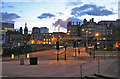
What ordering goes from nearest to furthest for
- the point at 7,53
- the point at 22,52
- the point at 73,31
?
1. the point at 7,53
2. the point at 22,52
3. the point at 73,31

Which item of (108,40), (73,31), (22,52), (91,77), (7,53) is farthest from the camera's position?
(73,31)

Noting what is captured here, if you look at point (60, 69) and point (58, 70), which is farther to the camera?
point (60, 69)

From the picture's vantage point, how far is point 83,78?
1186 centimetres

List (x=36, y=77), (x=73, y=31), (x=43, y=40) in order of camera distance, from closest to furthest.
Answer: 1. (x=36, y=77)
2. (x=73, y=31)
3. (x=43, y=40)

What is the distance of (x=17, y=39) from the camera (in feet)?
533

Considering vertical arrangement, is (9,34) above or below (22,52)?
above

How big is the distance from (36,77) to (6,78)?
8.44ft

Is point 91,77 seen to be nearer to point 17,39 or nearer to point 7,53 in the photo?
point 7,53

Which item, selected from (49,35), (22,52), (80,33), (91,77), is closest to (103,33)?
(80,33)

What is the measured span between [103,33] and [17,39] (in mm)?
91154

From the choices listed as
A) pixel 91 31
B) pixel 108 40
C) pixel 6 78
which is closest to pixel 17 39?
pixel 91 31

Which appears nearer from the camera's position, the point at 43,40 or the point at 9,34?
the point at 43,40

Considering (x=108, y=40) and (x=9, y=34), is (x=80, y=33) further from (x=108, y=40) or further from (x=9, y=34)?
(x=9, y=34)

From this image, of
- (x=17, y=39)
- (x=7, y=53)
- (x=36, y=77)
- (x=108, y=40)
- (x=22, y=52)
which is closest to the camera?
(x=36, y=77)
